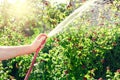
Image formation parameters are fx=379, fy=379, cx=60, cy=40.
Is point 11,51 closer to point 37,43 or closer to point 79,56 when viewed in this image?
point 37,43

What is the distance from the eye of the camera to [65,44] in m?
5.73

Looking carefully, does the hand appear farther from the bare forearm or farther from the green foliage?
the green foliage

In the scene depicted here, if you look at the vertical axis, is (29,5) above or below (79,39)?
above

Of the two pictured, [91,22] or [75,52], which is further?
[91,22]

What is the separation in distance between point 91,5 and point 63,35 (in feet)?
6.47

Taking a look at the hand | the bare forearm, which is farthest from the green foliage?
the bare forearm

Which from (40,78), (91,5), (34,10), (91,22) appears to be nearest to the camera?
(40,78)

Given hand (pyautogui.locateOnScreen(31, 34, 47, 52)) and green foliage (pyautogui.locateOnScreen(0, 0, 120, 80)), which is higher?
hand (pyautogui.locateOnScreen(31, 34, 47, 52))

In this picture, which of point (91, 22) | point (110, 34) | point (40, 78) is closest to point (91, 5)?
point (91, 22)

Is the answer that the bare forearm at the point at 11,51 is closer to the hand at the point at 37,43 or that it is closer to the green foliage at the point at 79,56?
the hand at the point at 37,43

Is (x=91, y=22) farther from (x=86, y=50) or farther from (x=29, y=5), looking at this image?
(x=29, y=5)

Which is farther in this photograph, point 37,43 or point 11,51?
point 37,43

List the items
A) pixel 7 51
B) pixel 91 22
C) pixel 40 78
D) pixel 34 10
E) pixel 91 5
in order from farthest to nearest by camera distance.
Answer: pixel 34 10 < pixel 91 5 < pixel 91 22 < pixel 40 78 < pixel 7 51

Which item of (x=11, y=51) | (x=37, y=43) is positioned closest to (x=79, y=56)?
(x=37, y=43)
